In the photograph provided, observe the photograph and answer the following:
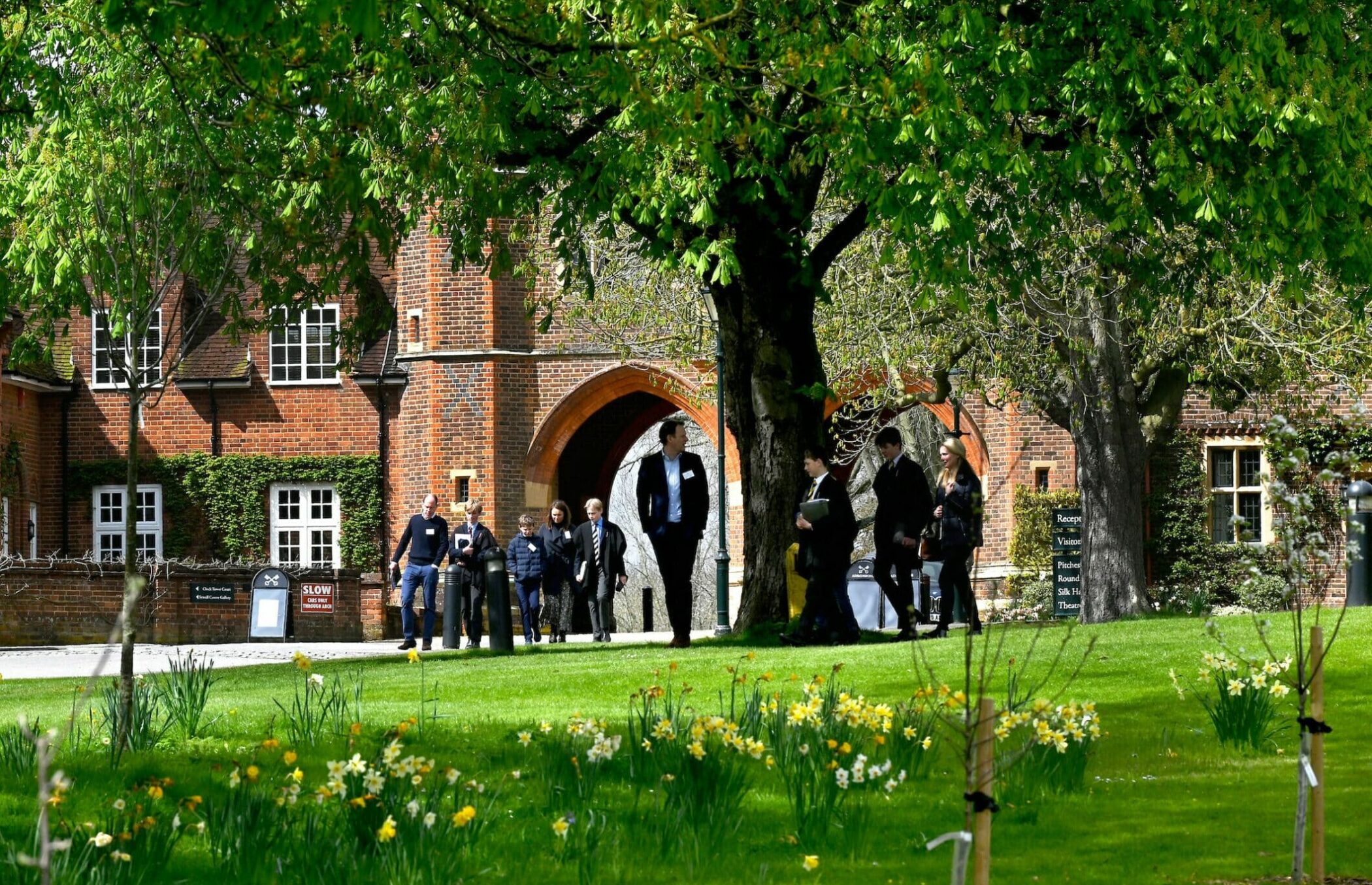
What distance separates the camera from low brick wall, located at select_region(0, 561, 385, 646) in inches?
1046

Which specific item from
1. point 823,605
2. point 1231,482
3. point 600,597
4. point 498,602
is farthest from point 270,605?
point 1231,482

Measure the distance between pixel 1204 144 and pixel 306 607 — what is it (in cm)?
1921

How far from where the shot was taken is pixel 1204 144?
42.9 feet

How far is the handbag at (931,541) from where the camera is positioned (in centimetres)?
1570

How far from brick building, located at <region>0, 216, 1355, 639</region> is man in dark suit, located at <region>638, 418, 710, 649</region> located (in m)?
14.8

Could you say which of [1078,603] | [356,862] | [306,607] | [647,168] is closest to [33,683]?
[647,168]

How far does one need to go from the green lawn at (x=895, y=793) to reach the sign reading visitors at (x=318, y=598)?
54.9ft

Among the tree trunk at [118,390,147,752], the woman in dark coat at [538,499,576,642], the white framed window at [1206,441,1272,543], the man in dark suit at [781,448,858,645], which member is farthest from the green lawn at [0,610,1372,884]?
the white framed window at [1206,441,1272,543]

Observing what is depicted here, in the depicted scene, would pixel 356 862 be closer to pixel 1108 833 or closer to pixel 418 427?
pixel 1108 833

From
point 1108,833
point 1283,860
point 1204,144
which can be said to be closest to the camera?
point 1283,860

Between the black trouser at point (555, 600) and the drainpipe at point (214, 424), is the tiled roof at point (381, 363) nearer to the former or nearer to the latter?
the drainpipe at point (214, 424)

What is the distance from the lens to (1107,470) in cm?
2075

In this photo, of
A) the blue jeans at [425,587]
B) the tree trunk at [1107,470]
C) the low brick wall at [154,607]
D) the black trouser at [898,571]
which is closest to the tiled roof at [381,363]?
the low brick wall at [154,607]

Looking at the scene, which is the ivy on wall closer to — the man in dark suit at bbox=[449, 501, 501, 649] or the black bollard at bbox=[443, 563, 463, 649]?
the man in dark suit at bbox=[449, 501, 501, 649]
